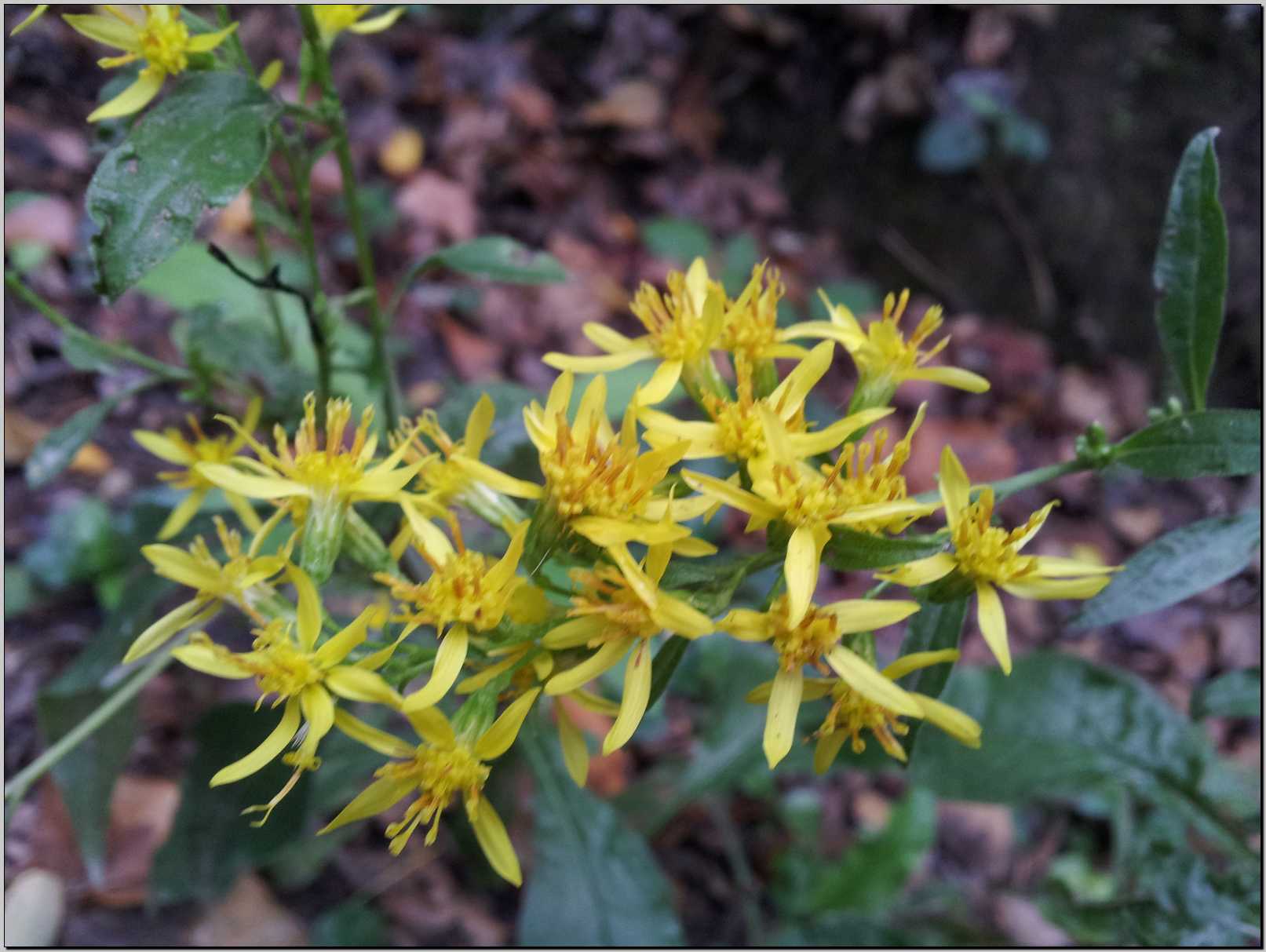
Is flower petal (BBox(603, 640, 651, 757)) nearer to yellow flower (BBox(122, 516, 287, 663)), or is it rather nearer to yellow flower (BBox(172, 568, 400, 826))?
yellow flower (BBox(172, 568, 400, 826))

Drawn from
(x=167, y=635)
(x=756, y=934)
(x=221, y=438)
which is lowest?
(x=756, y=934)

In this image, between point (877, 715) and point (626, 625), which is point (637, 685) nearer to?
point (626, 625)

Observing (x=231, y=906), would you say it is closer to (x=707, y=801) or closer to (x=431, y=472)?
(x=707, y=801)

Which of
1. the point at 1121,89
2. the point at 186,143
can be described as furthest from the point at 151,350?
the point at 1121,89

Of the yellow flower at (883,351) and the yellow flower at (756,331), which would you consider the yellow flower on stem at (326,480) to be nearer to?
the yellow flower at (756,331)

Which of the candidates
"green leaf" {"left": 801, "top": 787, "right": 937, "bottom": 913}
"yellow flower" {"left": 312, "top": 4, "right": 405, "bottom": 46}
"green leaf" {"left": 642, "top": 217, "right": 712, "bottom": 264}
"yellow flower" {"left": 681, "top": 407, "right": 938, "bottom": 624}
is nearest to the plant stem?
"yellow flower" {"left": 312, "top": 4, "right": 405, "bottom": 46}

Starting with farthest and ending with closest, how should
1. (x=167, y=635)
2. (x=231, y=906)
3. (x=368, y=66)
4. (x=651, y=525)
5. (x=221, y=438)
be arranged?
(x=368, y=66) → (x=231, y=906) → (x=221, y=438) → (x=167, y=635) → (x=651, y=525)

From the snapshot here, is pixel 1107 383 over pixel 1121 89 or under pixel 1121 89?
under
